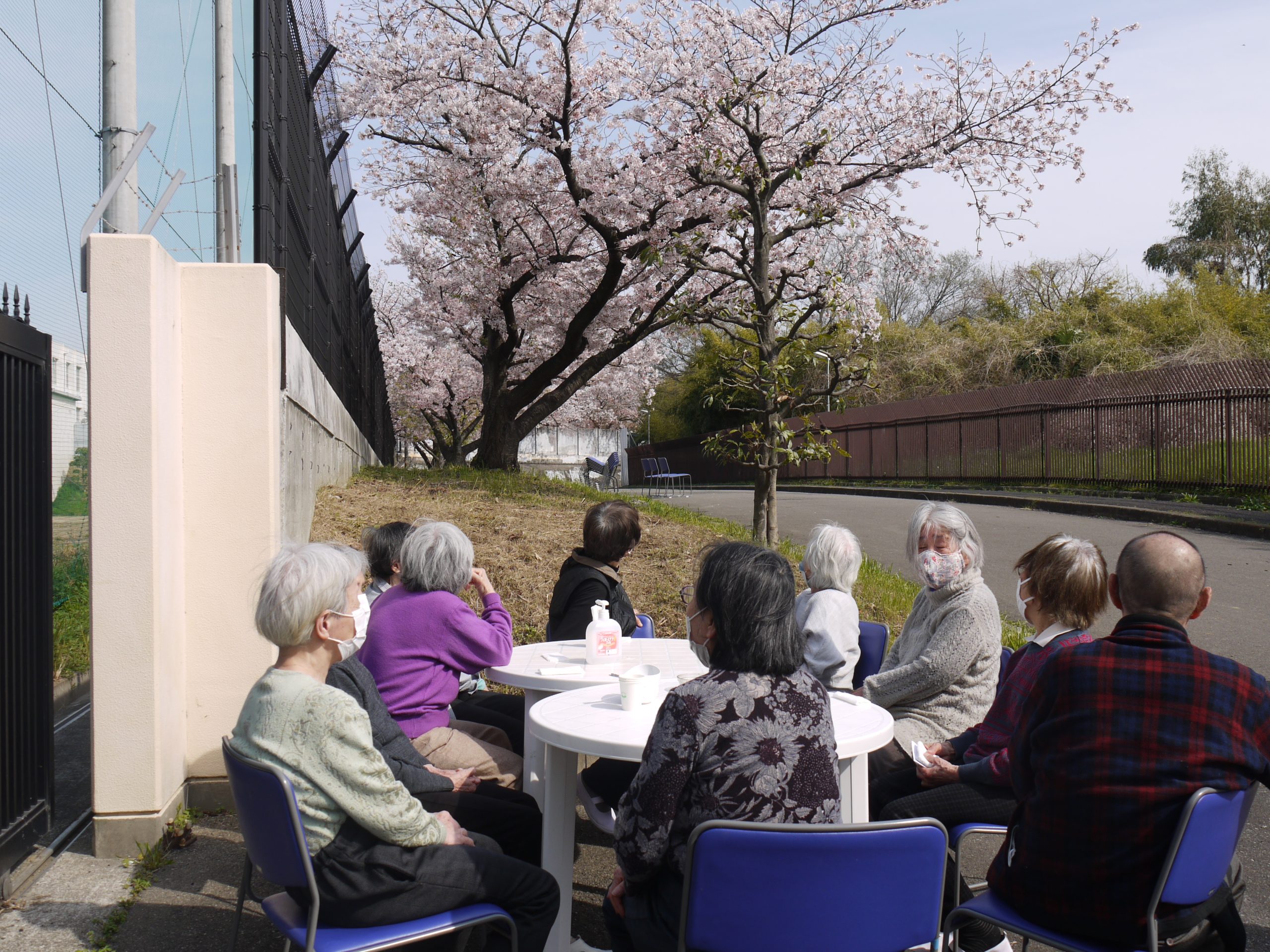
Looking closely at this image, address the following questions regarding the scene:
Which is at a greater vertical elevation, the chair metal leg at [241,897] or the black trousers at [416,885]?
the black trousers at [416,885]

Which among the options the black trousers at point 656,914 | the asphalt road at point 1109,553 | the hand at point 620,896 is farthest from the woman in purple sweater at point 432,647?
the asphalt road at point 1109,553

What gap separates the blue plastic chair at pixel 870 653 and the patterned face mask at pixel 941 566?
2.52ft

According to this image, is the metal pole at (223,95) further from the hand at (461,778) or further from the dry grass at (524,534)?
the hand at (461,778)

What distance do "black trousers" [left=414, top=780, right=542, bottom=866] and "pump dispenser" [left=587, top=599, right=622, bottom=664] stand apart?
0.63 meters

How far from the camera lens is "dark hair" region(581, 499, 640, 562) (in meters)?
4.01

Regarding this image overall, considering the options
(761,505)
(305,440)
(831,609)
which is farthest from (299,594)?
(761,505)

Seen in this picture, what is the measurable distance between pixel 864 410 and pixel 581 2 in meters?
18.3

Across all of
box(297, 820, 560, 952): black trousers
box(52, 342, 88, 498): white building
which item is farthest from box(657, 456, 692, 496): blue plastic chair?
box(297, 820, 560, 952): black trousers

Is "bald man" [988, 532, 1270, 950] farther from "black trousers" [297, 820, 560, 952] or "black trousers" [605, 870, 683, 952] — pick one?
"black trousers" [297, 820, 560, 952]

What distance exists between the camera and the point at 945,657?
10.9 feet

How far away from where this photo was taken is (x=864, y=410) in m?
28.4

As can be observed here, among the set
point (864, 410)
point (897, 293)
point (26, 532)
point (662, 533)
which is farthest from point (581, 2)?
point (897, 293)

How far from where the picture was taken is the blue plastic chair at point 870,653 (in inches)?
162

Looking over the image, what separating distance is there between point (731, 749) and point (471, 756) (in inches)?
56.7
